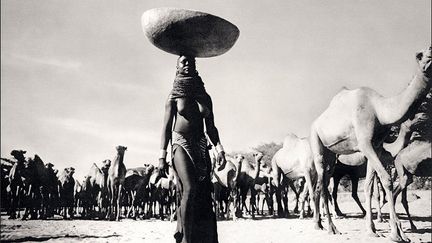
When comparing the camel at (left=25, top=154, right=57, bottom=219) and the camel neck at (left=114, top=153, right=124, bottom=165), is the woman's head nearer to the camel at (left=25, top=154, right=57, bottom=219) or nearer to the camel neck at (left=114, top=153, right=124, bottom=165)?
the camel neck at (left=114, top=153, right=124, bottom=165)

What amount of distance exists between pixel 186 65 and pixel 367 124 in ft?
11.6

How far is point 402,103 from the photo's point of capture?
6.12m

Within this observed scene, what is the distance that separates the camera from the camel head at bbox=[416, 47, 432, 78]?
546 centimetres

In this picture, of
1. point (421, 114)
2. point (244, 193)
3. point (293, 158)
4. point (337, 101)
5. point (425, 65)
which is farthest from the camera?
point (244, 193)

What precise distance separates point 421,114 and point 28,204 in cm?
1517

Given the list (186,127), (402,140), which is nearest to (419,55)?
(402,140)

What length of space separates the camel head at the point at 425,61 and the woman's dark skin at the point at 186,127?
126 inches

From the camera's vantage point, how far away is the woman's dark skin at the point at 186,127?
4422 millimetres

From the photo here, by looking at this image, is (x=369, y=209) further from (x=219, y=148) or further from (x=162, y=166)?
(x=162, y=166)

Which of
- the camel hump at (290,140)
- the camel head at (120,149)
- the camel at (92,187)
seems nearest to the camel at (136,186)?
the camel at (92,187)

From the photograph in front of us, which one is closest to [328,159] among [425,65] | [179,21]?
[425,65]

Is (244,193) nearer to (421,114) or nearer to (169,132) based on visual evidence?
(421,114)

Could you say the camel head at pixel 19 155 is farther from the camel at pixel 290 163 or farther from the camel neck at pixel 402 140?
the camel neck at pixel 402 140

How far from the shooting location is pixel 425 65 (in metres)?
5.50
